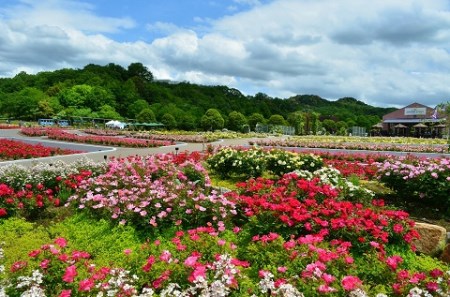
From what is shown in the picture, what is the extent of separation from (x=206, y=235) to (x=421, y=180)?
15.1ft

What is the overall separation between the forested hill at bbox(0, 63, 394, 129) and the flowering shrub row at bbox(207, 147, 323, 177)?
149ft

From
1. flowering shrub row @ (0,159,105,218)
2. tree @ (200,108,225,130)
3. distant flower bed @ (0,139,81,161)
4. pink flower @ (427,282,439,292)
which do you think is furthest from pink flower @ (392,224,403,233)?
tree @ (200,108,225,130)

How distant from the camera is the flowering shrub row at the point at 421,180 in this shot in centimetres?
687

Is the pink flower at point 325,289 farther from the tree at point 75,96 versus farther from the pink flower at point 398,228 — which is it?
the tree at point 75,96

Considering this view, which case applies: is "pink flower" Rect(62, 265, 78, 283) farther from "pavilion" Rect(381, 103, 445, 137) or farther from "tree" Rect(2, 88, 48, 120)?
"pavilion" Rect(381, 103, 445, 137)

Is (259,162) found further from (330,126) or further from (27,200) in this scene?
(330,126)

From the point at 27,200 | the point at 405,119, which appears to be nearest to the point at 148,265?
the point at 27,200

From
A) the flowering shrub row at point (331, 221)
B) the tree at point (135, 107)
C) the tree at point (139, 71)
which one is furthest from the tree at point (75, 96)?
the flowering shrub row at point (331, 221)

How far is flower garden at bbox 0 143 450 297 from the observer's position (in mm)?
3359

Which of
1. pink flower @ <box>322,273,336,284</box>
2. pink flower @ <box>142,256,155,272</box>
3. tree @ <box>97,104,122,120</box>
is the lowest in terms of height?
pink flower @ <box>322,273,336,284</box>

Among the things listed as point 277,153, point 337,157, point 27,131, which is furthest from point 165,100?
point 277,153

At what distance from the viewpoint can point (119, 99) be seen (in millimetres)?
73062

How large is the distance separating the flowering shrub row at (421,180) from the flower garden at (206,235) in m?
0.02

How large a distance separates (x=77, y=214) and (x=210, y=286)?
4.06 meters
